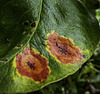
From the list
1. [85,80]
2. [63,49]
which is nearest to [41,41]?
[63,49]

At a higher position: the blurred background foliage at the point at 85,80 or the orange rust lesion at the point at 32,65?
the orange rust lesion at the point at 32,65

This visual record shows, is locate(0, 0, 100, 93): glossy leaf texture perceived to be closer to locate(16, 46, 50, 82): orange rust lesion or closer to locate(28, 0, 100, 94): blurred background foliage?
locate(16, 46, 50, 82): orange rust lesion

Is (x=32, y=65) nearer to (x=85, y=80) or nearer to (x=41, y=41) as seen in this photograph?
(x=41, y=41)

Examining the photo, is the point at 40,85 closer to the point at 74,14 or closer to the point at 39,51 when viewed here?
the point at 39,51

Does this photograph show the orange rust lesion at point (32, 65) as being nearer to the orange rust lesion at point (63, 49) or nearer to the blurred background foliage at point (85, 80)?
the orange rust lesion at point (63, 49)

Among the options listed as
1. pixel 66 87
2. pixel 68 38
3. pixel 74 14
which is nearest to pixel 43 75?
pixel 68 38

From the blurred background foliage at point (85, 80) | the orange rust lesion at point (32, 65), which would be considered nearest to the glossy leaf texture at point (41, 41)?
the orange rust lesion at point (32, 65)
